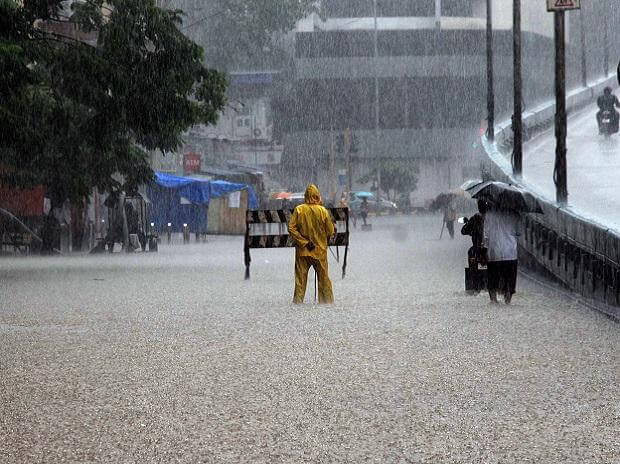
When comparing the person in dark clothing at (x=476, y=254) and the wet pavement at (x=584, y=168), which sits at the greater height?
the wet pavement at (x=584, y=168)

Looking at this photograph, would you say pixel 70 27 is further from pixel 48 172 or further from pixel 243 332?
pixel 243 332

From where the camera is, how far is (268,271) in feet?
88.8

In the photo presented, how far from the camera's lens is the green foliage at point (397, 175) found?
94.9 metres

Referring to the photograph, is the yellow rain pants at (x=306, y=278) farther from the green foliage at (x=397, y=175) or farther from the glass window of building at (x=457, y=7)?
the glass window of building at (x=457, y=7)

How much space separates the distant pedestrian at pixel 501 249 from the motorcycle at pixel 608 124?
105 ft

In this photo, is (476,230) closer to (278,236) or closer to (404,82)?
(278,236)

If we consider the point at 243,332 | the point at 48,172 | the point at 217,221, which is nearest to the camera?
the point at 243,332

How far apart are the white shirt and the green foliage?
7695cm

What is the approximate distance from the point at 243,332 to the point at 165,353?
6.42ft

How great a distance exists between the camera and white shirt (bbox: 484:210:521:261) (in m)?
17.4

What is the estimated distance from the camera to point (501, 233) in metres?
17.5

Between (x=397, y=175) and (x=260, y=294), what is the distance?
75147 mm

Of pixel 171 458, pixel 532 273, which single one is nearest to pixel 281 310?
pixel 532 273

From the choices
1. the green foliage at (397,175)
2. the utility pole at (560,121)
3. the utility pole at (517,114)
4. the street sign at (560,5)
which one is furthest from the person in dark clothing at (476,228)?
the green foliage at (397,175)
